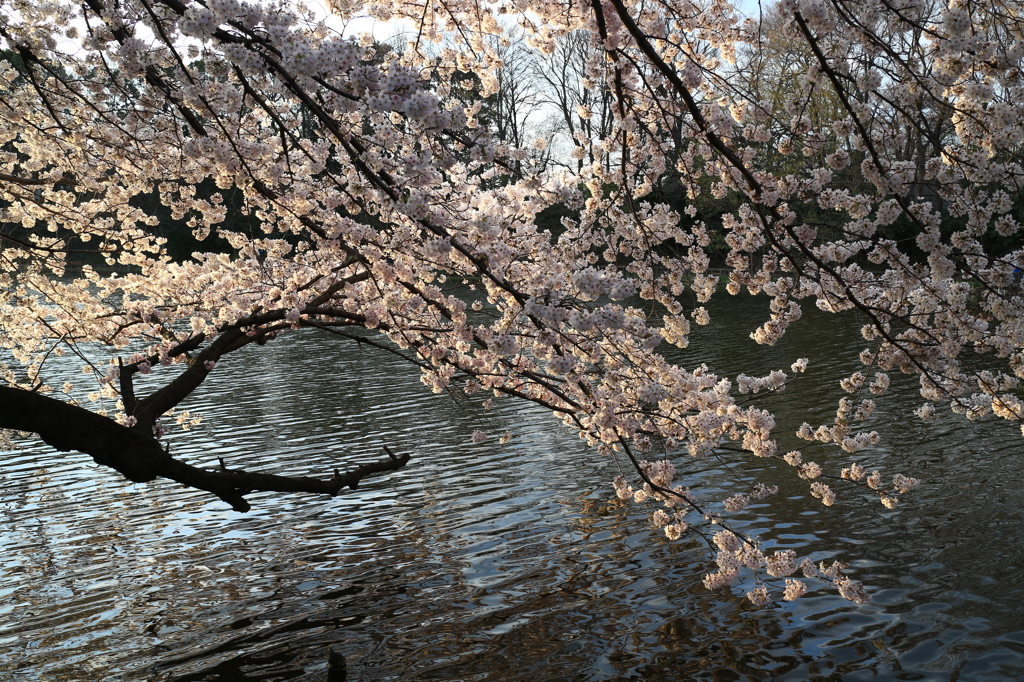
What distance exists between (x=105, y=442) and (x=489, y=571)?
13.9ft

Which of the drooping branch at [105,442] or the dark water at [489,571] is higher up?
the drooping branch at [105,442]

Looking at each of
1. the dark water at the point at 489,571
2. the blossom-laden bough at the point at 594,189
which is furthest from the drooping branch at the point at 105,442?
the dark water at the point at 489,571

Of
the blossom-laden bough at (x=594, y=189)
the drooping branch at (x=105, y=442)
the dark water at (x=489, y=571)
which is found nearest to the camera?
the blossom-laden bough at (x=594, y=189)

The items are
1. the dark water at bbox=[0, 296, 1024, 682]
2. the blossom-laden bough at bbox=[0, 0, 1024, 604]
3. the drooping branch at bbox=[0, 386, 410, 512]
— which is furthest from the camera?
the dark water at bbox=[0, 296, 1024, 682]

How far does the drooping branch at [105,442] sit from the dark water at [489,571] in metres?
1.67

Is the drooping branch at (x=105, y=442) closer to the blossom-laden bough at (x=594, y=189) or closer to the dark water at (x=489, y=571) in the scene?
the blossom-laden bough at (x=594, y=189)

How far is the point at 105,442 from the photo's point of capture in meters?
5.28

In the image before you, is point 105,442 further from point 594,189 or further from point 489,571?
point 489,571

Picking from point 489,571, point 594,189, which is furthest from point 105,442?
point 489,571

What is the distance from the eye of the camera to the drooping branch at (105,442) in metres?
4.85

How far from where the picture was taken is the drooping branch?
4852mm

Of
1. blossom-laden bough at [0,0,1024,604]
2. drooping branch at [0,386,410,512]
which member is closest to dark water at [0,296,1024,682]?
blossom-laden bough at [0,0,1024,604]

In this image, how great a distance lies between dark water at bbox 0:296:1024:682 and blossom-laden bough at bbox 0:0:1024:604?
1173 mm

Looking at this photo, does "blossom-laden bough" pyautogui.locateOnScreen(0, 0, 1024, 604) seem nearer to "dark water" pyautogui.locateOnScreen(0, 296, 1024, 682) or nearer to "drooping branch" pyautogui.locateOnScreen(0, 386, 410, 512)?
"drooping branch" pyautogui.locateOnScreen(0, 386, 410, 512)
